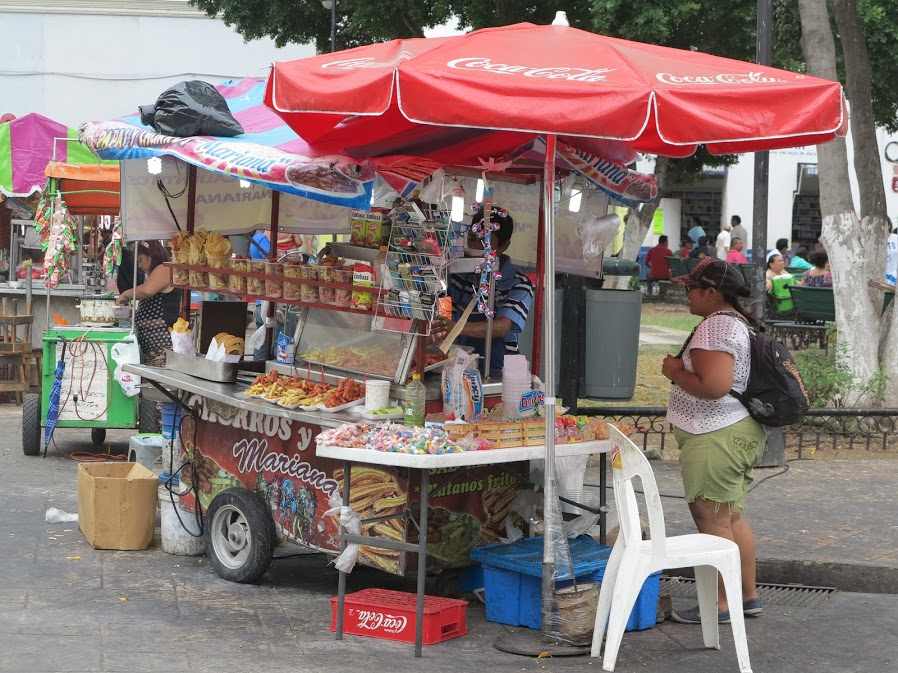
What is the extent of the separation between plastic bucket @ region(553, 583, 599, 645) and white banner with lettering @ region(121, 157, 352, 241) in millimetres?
3167

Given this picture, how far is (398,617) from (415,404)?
93 cm

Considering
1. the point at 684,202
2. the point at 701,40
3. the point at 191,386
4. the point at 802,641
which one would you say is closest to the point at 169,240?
the point at 191,386

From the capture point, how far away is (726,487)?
19.3 ft

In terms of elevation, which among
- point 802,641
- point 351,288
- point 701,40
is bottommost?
point 802,641

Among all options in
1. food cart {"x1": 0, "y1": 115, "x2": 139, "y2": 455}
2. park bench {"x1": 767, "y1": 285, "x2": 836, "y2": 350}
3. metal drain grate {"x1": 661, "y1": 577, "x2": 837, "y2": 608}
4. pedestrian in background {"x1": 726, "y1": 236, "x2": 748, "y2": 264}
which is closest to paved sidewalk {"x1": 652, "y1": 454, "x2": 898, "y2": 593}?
metal drain grate {"x1": 661, "y1": 577, "x2": 837, "y2": 608}

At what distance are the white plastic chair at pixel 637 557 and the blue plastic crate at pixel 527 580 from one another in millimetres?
270

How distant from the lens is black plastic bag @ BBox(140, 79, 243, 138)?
689 cm

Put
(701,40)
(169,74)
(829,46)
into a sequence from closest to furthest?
(829,46)
(701,40)
(169,74)

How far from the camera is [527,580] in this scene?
579 centimetres

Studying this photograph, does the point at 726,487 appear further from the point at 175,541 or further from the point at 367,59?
the point at 175,541

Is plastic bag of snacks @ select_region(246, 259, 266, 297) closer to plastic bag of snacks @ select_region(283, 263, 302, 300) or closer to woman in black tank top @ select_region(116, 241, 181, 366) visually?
plastic bag of snacks @ select_region(283, 263, 302, 300)

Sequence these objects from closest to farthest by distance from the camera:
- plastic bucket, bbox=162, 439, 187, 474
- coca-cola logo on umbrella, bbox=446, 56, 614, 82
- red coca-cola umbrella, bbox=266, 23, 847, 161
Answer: red coca-cola umbrella, bbox=266, 23, 847, 161 < coca-cola logo on umbrella, bbox=446, 56, 614, 82 < plastic bucket, bbox=162, 439, 187, 474

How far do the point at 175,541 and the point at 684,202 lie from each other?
114 ft

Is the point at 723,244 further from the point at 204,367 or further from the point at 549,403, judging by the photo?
the point at 549,403
